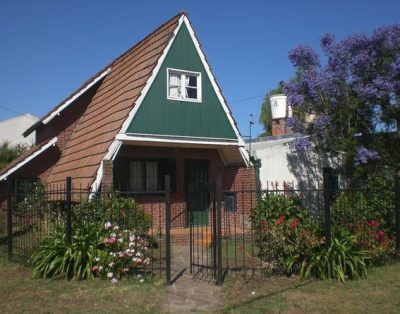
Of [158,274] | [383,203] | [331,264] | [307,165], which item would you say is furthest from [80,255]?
[307,165]

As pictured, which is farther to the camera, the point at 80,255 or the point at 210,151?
the point at 210,151

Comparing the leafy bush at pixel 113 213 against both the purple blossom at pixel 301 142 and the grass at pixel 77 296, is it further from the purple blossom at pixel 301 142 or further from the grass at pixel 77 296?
the purple blossom at pixel 301 142

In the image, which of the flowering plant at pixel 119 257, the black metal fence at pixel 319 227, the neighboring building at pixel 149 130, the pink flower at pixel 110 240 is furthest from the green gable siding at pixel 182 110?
the pink flower at pixel 110 240

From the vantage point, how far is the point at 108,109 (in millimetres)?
16047

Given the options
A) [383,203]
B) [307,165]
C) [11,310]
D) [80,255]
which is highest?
[307,165]

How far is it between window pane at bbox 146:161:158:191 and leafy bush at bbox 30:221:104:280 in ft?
22.9

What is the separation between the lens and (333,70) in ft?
50.8

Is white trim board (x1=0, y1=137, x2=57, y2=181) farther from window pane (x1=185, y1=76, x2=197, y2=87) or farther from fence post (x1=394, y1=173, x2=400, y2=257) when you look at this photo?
fence post (x1=394, y1=173, x2=400, y2=257)

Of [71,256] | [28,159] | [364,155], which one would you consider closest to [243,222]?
[71,256]

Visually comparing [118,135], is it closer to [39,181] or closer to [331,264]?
[39,181]

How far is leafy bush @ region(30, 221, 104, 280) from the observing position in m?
9.09

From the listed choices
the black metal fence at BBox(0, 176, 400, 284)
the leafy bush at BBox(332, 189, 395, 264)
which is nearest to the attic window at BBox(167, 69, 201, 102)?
the black metal fence at BBox(0, 176, 400, 284)

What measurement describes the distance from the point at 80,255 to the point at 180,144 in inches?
292

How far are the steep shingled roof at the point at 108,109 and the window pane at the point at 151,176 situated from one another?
2.22 meters
